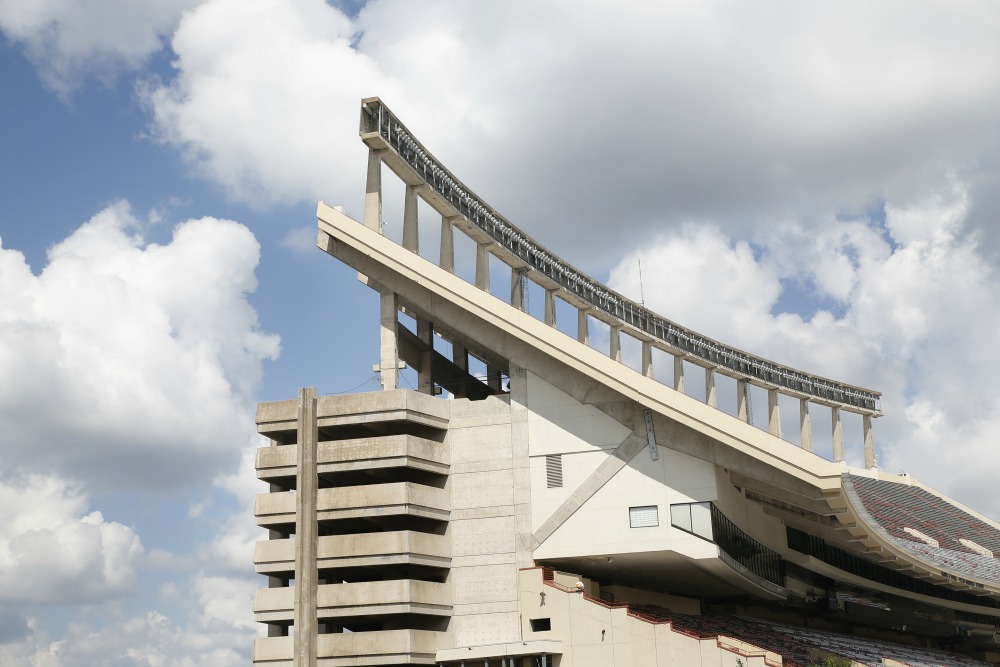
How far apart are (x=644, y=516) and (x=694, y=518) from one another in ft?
7.28

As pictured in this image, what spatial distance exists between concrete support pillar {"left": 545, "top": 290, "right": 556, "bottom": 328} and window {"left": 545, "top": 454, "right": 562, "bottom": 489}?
1447 centimetres

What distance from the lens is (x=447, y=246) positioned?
5862cm

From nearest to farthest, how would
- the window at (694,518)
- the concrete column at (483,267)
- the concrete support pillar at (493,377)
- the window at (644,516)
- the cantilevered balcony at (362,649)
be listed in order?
the cantilevered balcony at (362,649)
the window at (694,518)
the window at (644,516)
the concrete column at (483,267)
the concrete support pillar at (493,377)

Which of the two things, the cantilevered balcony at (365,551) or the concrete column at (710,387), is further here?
the concrete column at (710,387)

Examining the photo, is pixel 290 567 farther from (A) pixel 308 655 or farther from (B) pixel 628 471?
(B) pixel 628 471

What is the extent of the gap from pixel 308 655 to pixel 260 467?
8.90 m

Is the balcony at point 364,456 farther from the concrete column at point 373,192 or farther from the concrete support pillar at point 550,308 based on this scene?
the concrete support pillar at point 550,308

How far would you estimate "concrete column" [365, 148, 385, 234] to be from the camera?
55031 millimetres

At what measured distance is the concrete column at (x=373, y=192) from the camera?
181ft

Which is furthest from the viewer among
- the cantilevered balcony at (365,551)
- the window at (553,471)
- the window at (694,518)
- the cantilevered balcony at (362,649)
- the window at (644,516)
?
the window at (553,471)

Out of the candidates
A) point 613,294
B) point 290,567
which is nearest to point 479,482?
point 290,567

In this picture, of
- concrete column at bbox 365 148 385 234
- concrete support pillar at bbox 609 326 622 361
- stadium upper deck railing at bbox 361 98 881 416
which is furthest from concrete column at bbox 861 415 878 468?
concrete column at bbox 365 148 385 234

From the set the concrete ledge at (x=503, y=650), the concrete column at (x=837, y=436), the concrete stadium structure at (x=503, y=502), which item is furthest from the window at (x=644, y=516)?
the concrete column at (x=837, y=436)

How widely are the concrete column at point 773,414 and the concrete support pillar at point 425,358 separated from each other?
28419 mm
